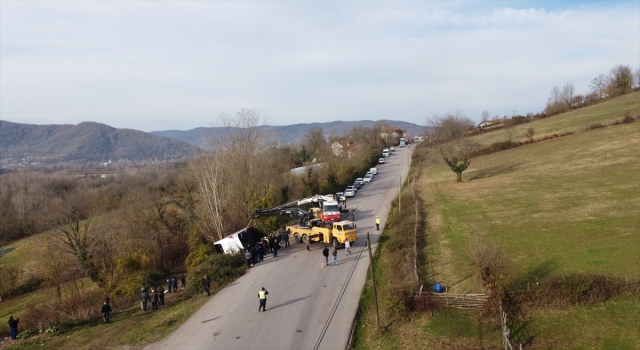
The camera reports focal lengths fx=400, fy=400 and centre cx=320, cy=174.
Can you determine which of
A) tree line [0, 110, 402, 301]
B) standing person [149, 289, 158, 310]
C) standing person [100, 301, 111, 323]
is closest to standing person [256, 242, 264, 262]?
tree line [0, 110, 402, 301]

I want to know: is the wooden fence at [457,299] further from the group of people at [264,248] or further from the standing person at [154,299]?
the standing person at [154,299]

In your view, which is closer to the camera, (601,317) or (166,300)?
(601,317)

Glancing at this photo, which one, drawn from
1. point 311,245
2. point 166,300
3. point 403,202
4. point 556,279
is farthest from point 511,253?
point 166,300

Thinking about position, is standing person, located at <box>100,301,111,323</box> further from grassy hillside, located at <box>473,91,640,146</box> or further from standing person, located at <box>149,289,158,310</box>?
grassy hillside, located at <box>473,91,640,146</box>

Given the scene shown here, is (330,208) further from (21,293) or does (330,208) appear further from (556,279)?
(21,293)

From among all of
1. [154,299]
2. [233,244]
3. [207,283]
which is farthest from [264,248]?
[154,299]

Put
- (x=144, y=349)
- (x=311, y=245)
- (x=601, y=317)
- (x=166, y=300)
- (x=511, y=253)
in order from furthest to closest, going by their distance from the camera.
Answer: (x=311, y=245) → (x=166, y=300) → (x=511, y=253) → (x=144, y=349) → (x=601, y=317)
